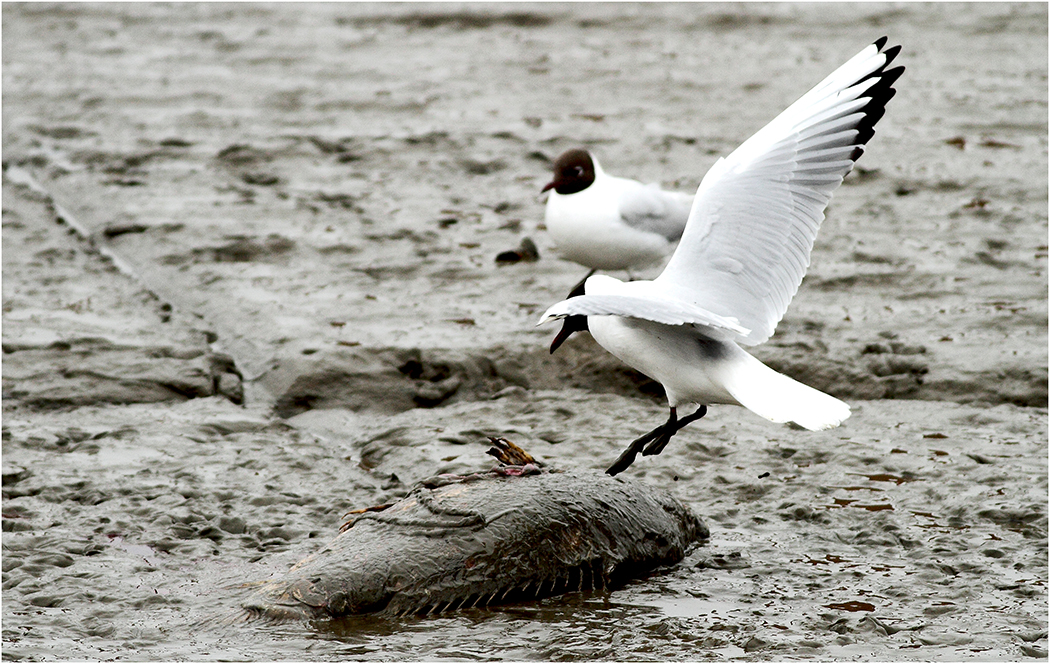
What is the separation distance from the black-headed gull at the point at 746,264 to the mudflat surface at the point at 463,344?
0.79m

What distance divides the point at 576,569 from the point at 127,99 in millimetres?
9474

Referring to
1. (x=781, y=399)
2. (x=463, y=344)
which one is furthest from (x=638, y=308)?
(x=463, y=344)

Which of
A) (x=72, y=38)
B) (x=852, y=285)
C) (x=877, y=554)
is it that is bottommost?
(x=877, y=554)

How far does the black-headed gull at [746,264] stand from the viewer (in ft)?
17.8

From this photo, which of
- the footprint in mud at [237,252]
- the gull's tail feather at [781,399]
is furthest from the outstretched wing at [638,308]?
the footprint in mud at [237,252]

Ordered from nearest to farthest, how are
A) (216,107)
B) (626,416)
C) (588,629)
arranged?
(588,629) → (626,416) → (216,107)

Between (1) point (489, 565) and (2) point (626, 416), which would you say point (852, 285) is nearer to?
(2) point (626, 416)

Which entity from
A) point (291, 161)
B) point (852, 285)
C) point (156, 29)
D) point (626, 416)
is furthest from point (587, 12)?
point (626, 416)

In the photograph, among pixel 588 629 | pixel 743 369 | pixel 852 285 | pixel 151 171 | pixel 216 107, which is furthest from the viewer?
pixel 216 107

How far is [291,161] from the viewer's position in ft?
37.4

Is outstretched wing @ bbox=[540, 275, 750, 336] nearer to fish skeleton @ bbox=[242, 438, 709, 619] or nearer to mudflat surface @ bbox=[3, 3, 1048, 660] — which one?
fish skeleton @ bbox=[242, 438, 709, 619]

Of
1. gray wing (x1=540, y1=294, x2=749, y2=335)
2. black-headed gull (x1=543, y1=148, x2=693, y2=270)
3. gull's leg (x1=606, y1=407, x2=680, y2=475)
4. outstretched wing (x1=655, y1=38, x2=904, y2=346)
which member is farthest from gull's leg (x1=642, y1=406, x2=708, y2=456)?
black-headed gull (x1=543, y1=148, x2=693, y2=270)

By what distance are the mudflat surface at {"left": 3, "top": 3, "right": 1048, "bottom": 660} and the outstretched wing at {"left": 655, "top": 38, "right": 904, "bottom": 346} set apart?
104cm

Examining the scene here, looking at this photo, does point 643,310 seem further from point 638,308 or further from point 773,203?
point 773,203
